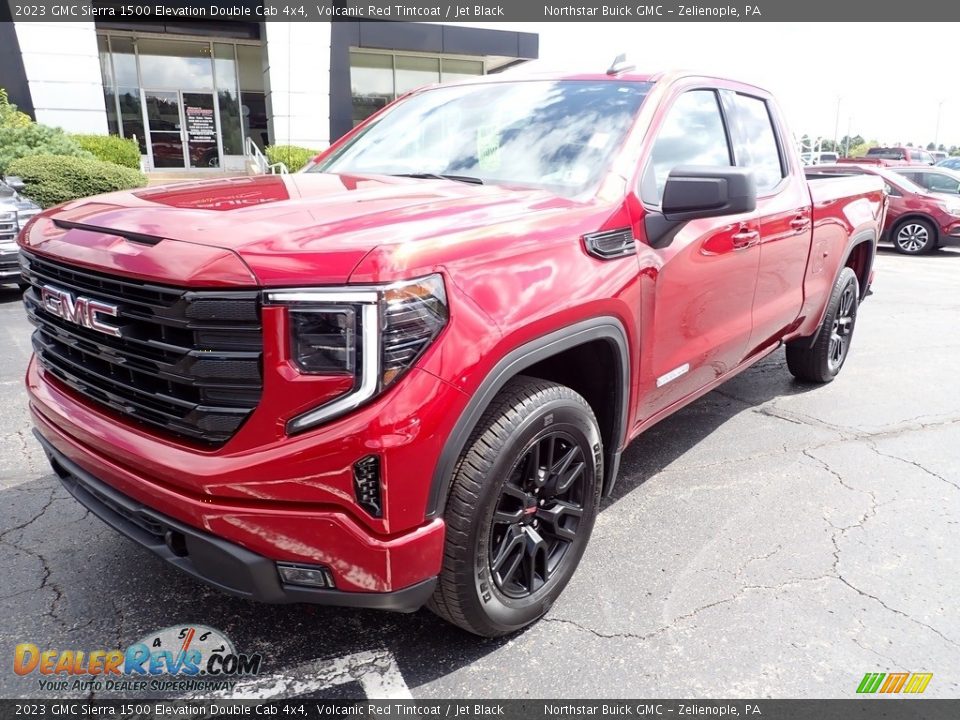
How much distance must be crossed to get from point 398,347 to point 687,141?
2.06 meters

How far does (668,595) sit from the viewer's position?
108 inches

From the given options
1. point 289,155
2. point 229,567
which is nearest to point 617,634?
point 229,567

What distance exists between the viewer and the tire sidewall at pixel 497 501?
6.95 feet

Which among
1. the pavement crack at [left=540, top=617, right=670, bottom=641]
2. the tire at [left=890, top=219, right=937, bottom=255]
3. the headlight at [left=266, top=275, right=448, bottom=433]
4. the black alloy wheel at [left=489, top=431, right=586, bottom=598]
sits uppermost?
the headlight at [left=266, top=275, right=448, bottom=433]

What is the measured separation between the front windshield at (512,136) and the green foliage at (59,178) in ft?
32.0

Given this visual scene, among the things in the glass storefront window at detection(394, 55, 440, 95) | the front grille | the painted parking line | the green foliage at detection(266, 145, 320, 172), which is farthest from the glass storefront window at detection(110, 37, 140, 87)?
the painted parking line

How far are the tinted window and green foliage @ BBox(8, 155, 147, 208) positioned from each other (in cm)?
1064

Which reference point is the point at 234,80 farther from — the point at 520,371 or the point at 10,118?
the point at 520,371

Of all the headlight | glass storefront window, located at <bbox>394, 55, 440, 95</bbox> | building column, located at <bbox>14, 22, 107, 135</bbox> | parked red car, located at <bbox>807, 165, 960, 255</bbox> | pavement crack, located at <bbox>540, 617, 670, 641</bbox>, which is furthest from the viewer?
glass storefront window, located at <bbox>394, 55, 440, 95</bbox>

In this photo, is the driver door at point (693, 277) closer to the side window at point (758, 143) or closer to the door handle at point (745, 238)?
the door handle at point (745, 238)

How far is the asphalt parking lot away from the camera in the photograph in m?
2.31

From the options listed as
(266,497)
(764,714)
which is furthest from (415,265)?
(764,714)

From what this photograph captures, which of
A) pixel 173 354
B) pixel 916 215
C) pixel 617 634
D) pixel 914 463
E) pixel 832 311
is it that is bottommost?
pixel 916 215

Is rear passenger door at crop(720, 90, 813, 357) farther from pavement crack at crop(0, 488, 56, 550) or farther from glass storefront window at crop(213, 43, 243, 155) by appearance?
glass storefront window at crop(213, 43, 243, 155)
